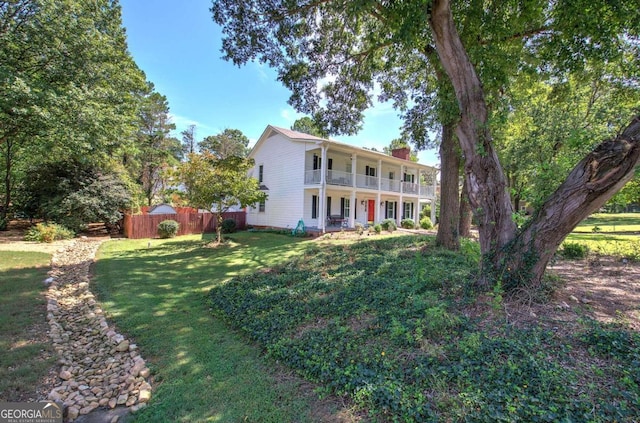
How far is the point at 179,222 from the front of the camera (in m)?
17.3

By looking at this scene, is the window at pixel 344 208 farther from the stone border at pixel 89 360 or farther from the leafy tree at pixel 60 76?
the stone border at pixel 89 360

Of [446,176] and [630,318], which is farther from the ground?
[446,176]

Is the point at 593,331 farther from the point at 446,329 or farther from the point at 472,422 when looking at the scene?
the point at 472,422

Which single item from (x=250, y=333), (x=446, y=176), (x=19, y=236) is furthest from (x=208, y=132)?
(x=250, y=333)

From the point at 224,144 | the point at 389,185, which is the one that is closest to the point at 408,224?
the point at 389,185

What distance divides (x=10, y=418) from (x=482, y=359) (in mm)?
4693

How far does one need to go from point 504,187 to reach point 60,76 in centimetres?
1660

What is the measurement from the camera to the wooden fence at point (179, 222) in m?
15.6

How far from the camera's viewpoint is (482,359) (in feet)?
9.18

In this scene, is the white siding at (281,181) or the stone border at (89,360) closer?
the stone border at (89,360)

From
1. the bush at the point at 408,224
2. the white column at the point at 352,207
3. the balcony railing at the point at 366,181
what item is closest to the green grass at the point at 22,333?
the white column at the point at 352,207

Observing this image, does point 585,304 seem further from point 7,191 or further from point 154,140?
point 154,140

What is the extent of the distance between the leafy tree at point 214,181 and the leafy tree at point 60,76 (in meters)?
4.07

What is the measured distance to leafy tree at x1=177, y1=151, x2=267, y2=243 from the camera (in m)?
Answer: 12.5
